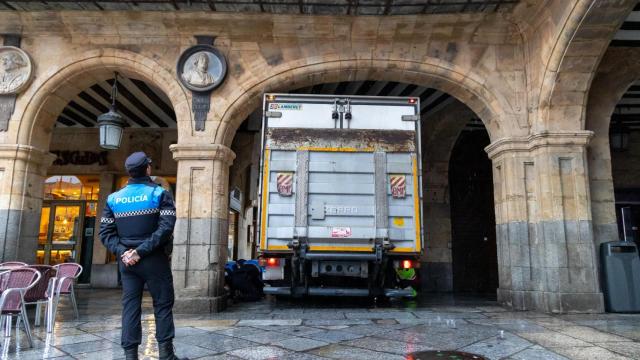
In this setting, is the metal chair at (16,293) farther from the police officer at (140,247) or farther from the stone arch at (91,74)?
the stone arch at (91,74)

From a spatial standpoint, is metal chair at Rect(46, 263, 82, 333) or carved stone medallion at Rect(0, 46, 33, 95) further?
carved stone medallion at Rect(0, 46, 33, 95)

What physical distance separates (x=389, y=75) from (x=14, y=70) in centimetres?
611

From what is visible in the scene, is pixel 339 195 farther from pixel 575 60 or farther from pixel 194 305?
pixel 575 60

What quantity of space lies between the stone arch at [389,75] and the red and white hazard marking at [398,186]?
2.02 meters

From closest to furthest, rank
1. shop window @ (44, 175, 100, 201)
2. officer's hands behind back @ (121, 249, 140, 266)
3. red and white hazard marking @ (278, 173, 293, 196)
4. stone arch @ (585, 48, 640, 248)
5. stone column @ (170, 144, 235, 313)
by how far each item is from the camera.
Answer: officer's hands behind back @ (121, 249, 140, 266)
red and white hazard marking @ (278, 173, 293, 196)
stone column @ (170, 144, 235, 313)
stone arch @ (585, 48, 640, 248)
shop window @ (44, 175, 100, 201)

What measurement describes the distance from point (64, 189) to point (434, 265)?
9.67m

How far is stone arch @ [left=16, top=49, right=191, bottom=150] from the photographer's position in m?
6.97

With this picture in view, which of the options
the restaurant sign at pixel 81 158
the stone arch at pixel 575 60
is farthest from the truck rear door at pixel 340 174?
the restaurant sign at pixel 81 158

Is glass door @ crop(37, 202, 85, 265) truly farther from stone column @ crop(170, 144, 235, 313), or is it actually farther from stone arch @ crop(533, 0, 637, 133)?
stone arch @ crop(533, 0, 637, 133)

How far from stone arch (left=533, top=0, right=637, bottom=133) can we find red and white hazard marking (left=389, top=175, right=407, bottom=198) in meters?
2.31

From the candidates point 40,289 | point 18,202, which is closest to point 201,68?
point 18,202

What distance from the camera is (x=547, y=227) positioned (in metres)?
6.43

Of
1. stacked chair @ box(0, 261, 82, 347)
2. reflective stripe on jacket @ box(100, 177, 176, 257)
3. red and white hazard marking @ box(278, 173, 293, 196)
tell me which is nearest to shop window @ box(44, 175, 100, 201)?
stacked chair @ box(0, 261, 82, 347)

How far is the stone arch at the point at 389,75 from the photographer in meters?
6.97
